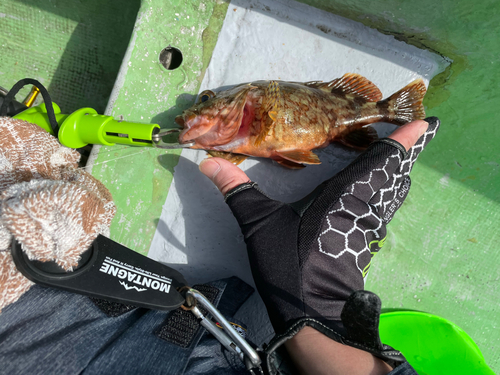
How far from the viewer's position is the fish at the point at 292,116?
179 cm

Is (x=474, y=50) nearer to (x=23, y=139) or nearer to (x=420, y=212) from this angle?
(x=420, y=212)

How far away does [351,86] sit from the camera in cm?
212

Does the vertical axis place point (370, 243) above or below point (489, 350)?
above

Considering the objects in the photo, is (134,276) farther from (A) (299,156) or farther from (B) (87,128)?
(A) (299,156)

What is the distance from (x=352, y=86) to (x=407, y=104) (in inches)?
16.1

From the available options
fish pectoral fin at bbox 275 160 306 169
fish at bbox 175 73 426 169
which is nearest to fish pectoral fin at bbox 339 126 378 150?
fish at bbox 175 73 426 169

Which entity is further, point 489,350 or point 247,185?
point 489,350

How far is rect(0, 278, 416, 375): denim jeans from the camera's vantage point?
3.68 ft

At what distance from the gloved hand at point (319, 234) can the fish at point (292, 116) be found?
19cm

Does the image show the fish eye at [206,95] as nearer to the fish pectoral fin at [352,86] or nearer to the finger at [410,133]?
the fish pectoral fin at [352,86]

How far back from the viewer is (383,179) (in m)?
1.79

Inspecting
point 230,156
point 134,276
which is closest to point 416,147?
point 230,156

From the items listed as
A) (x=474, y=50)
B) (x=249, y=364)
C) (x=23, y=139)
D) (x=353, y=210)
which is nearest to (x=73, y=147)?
(x=23, y=139)

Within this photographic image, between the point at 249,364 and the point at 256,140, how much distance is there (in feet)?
3.97
